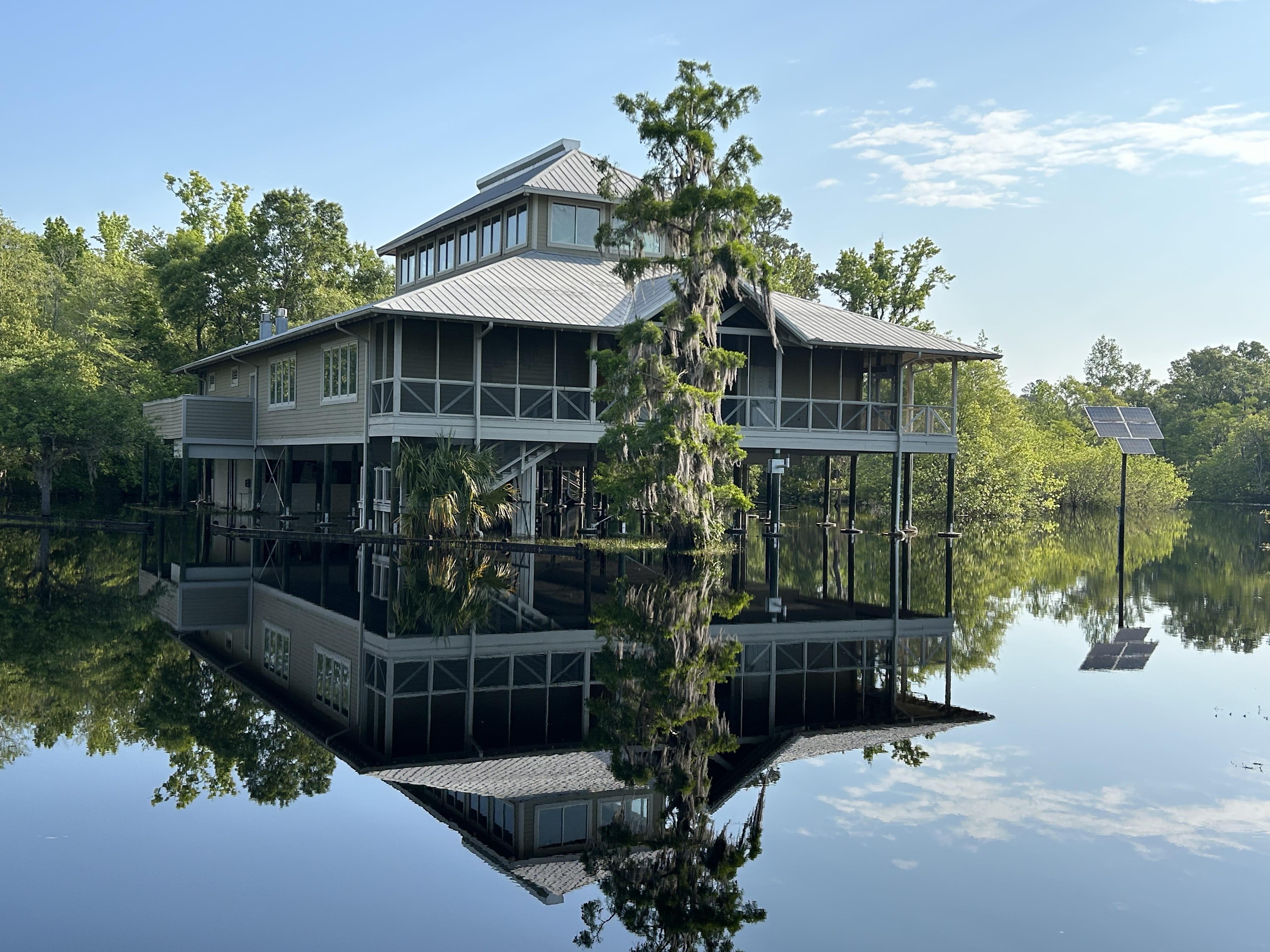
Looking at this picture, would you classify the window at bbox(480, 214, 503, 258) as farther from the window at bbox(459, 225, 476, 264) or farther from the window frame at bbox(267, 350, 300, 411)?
the window frame at bbox(267, 350, 300, 411)

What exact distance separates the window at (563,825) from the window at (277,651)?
16.1 ft

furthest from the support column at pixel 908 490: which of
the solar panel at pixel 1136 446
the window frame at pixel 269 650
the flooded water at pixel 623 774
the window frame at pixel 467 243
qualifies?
the window frame at pixel 269 650

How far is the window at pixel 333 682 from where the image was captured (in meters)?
9.60

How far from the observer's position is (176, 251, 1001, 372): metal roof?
23953 millimetres

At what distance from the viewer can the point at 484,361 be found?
2584 cm

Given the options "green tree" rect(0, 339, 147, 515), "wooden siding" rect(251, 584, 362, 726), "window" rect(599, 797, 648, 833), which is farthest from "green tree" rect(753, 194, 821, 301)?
"window" rect(599, 797, 648, 833)

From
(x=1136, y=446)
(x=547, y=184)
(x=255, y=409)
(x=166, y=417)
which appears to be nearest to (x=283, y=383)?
(x=255, y=409)

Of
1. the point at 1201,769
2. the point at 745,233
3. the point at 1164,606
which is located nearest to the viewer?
the point at 1201,769

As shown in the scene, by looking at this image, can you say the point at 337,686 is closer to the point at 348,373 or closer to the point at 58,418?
the point at 348,373

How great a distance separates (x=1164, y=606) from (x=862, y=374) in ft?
44.0

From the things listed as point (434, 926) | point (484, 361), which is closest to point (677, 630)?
point (434, 926)

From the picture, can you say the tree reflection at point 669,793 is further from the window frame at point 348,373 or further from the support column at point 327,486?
the support column at point 327,486

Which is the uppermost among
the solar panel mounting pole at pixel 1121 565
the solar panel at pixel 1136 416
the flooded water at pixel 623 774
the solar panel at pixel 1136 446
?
the solar panel at pixel 1136 416

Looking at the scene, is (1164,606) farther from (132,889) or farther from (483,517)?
(132,889)
